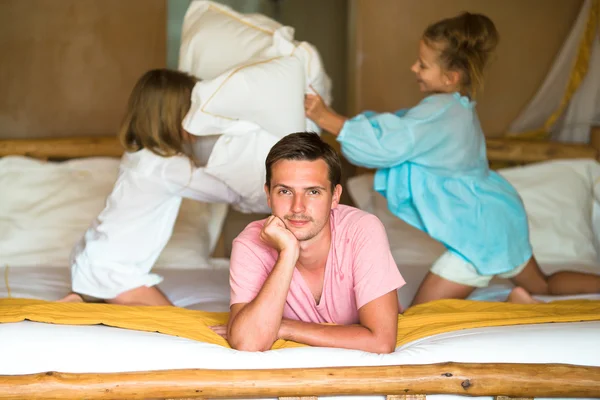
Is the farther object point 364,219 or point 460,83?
point 460,83

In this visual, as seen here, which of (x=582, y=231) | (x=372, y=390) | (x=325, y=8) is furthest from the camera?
(x=325, y=8)

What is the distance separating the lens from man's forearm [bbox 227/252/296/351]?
6.04ft

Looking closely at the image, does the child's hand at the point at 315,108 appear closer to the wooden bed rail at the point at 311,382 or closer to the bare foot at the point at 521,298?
the bare foot at the point at 521,298

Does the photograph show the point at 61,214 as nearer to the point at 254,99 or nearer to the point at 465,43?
the point at 254,99

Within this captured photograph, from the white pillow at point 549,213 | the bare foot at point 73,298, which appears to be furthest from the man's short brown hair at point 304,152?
the white pillow at point 549,213

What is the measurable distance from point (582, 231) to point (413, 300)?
1238 mm

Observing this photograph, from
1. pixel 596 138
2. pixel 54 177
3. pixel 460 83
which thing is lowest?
pixel 54 177

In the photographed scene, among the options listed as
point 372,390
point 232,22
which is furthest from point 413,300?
point 232,22

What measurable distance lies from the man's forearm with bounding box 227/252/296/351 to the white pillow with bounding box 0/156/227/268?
1506 millimetres

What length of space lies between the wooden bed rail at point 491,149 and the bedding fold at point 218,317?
154 centimetres

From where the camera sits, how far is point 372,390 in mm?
1699

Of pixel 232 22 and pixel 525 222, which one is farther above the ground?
pixel 232 22

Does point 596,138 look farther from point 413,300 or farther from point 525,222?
point 413,300

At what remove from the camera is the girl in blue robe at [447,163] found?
98.5 inches
